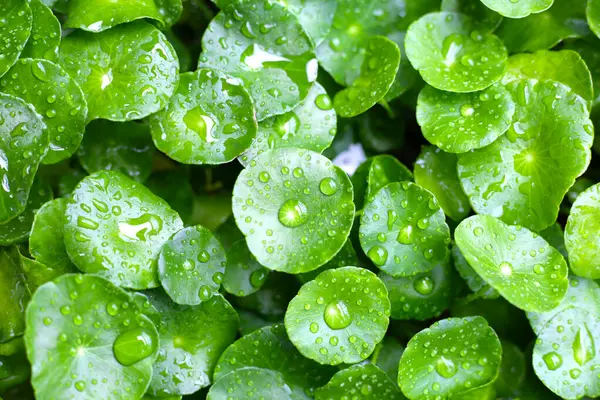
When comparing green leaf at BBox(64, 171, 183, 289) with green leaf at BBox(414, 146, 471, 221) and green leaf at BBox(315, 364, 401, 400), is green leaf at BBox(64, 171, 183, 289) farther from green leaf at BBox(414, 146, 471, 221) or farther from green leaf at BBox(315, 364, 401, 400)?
green leaf at BBox(414, 146, 471, 221)

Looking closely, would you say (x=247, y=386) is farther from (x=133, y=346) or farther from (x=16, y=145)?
(x=16, y=145)

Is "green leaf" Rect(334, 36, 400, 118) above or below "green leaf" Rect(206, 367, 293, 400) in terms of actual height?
above

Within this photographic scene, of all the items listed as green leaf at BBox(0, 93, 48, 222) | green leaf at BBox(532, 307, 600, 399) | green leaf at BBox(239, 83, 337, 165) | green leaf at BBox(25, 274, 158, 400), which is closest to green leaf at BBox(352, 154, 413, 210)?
green leaf at BBox(239, 83, 337, 165)

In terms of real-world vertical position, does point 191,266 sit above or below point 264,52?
below

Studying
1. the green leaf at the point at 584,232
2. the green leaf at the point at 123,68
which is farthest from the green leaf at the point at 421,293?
the green leaf at the point at 123,68

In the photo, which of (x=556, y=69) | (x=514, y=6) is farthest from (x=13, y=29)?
(x=556, y=69)
